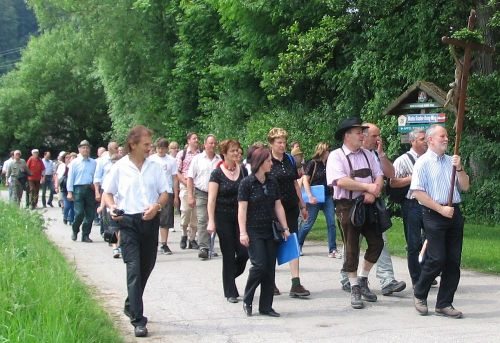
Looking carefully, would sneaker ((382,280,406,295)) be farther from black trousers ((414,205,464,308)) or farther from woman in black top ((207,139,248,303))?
woman in black top ((207,139,248,303))

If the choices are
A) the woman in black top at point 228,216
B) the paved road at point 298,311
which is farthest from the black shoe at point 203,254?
the woman in black top at point 228,216

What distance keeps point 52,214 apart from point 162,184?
55.0 ft

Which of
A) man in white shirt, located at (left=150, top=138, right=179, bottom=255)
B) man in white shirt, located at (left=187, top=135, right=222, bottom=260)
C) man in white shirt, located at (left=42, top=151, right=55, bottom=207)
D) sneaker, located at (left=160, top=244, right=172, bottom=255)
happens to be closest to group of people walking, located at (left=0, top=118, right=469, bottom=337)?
man in white shirt, located at (left=187, top=135, right=222, bottom=260)

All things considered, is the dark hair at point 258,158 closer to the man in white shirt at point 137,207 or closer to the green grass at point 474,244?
the man in white shirt at point 137,207

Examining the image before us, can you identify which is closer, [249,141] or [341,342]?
[341,342]

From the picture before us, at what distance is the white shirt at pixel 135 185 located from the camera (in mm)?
7207

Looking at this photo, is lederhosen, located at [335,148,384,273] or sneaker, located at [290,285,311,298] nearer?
lederhosen, located at [335,148,384,273]

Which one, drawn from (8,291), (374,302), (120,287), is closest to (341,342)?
(374,302)

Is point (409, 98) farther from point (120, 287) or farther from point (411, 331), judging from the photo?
point (411, 331)

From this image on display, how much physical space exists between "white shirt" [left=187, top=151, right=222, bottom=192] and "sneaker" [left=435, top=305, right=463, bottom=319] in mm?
5305

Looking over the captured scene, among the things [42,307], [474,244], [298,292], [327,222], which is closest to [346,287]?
[298,292]

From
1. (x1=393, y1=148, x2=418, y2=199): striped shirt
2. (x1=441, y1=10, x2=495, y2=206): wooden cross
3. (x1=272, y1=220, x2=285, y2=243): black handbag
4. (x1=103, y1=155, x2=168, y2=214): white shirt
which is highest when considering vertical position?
(x1=441, y1=10, x2=495, y2=206): wooden cross

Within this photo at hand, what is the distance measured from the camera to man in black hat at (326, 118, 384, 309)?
26.5 ft

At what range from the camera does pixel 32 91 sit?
52.6 metres
